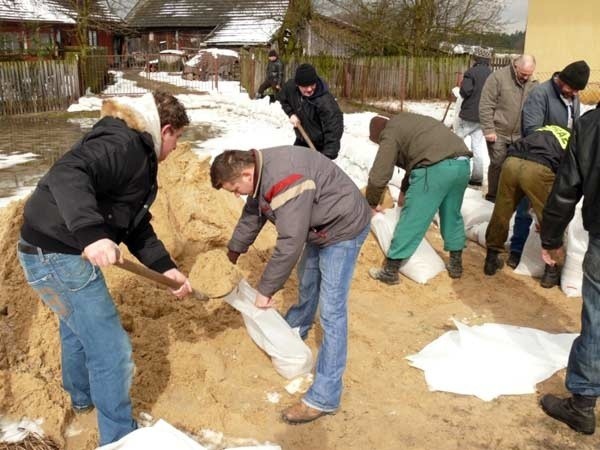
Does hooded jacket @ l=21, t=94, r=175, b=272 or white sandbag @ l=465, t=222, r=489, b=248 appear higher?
hooded jacket @ l=21, t=94, r=175, b=272

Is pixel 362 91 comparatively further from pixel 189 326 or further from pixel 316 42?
pixel 189 326

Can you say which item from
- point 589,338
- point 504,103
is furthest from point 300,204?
point 504,103

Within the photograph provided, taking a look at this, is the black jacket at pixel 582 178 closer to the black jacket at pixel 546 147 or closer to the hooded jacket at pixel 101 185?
the black jacket at pixel 546 147

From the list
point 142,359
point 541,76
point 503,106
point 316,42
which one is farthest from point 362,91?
point 142,359

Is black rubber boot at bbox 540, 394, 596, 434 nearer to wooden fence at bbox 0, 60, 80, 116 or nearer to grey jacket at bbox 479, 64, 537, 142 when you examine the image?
grey jacket at bbox 479, 64, 537, 142

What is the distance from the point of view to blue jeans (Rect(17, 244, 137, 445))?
2.21 m

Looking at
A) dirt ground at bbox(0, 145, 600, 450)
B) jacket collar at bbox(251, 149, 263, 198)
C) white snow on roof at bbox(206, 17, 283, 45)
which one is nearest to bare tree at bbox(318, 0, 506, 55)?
white snow on roof at bbox(206, 17, 283, 45)

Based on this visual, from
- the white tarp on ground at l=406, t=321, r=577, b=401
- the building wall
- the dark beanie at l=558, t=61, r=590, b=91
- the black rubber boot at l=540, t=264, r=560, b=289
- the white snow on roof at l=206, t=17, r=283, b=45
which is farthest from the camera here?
the white snow on roof at l=206, t=17, r=283, b=45

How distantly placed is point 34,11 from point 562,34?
74.8 ft

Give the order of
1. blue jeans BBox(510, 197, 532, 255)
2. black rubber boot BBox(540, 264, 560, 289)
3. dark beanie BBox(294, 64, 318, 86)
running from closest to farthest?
black rubber boot BBox(540, 264, 560, 289)
blue jeans BBox(510, 197, 532, 255)
dark beanie BBox(294, 64, 318, 86)

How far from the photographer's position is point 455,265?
180 inches

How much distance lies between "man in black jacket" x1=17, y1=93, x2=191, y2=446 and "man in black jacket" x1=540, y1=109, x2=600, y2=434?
175 cm

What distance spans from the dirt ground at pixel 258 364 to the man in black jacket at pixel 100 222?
51 cm

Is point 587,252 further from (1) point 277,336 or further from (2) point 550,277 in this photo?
(2) point 550,277
